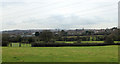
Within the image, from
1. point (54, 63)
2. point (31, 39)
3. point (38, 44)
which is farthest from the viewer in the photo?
point (31, 39)

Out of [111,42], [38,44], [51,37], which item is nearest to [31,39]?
[51,37]

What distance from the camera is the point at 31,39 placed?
198 feet

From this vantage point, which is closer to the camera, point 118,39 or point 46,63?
point 46,63

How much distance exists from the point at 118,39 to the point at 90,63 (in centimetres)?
4567

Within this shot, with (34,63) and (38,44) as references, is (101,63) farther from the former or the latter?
(38,44)

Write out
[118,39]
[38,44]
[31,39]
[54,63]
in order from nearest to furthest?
[54,63]
[38,44]
[118,39]
[31,39]

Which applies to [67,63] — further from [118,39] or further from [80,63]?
[118,39]

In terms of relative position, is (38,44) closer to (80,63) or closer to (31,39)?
(31,39)

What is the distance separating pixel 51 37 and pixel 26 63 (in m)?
43.8

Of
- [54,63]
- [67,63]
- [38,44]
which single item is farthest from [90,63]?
[38,44]

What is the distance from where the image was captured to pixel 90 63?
48.8 ft

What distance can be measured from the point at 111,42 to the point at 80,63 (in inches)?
1463

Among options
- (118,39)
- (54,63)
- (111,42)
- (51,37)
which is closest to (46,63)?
(54,63)

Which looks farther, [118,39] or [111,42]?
[118,39]
